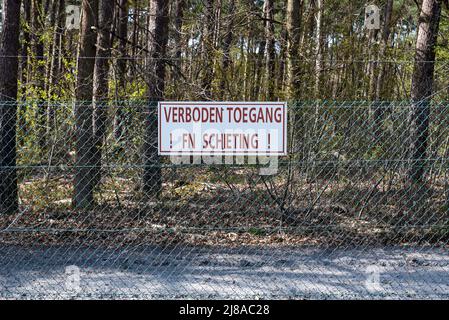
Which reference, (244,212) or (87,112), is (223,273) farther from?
(87,112)

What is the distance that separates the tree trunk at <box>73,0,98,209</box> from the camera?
789cm

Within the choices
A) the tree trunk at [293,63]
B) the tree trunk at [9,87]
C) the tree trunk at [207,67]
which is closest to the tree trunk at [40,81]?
the tree trunk at [9,87]

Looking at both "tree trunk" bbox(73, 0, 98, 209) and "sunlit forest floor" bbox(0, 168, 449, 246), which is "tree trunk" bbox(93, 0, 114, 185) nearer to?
"tree trunk" bbox(73, 0, 98, 209)

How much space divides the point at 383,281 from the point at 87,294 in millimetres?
3206

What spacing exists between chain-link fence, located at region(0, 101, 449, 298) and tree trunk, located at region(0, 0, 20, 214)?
5 centimetres

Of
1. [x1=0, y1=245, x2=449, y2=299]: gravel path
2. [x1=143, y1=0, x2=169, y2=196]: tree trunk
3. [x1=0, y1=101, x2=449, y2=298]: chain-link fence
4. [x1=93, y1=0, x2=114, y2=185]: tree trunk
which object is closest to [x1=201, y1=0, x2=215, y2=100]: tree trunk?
[x1=143, y1=0, x2=169, y2=196]: tree trunk

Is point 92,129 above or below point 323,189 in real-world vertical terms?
above

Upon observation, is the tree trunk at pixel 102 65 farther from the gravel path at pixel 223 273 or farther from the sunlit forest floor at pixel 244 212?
the gravel path at pixel 223 273

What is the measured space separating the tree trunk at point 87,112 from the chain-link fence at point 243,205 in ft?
0.12

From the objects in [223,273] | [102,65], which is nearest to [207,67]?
[102,65]

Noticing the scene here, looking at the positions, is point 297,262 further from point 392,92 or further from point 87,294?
point 392,92

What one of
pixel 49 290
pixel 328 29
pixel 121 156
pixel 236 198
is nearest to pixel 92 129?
pixel 121 156

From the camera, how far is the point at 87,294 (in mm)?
5504

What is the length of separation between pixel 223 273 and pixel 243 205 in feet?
7.76
